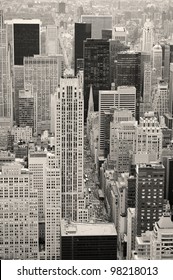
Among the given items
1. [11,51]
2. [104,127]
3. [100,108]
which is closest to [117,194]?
[104,127]

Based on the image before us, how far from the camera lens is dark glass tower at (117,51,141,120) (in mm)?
10445

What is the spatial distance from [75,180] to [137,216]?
1213mm

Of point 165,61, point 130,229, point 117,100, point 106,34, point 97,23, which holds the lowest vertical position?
point 130,229

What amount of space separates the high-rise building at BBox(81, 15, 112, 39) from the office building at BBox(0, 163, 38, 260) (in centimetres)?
328

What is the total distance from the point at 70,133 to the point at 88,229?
1.62m

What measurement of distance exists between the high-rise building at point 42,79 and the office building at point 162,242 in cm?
484

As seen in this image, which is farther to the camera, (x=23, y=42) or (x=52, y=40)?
(x=23, y=42)

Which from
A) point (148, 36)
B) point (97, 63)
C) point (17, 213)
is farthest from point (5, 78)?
point (17, 213)

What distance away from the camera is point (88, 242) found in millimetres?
4699

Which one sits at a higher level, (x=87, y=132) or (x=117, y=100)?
(x=117, y=100)

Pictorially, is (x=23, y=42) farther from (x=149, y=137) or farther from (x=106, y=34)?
(x=149, y=137)

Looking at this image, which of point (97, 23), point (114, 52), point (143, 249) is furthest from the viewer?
point (114, 52)

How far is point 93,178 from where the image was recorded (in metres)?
7.03

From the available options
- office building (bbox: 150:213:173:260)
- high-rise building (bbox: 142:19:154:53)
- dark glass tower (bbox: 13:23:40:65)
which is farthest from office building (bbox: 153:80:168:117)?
office building (bbox: 150:213:173:260)
